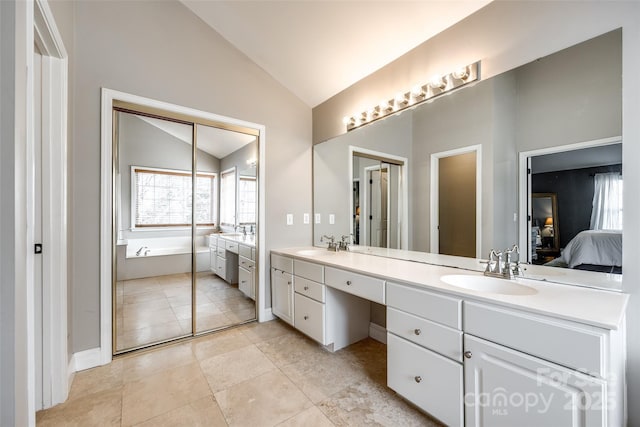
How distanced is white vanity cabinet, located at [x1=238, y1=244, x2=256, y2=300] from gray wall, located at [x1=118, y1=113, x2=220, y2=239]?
1.96 feet

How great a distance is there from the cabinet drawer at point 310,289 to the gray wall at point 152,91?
0.58 metres

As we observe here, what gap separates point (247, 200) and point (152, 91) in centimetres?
123

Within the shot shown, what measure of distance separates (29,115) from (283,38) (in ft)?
6.71

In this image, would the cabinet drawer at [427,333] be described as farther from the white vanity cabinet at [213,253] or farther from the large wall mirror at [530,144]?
the white vanity cabinet at [213,253]

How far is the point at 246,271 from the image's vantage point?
2.85 metres

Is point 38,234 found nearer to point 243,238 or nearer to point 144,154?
point 144,154

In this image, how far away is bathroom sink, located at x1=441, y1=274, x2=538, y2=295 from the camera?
1394mm

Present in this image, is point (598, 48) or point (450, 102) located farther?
point (450, 102)

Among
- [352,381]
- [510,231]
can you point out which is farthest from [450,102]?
[352,381]

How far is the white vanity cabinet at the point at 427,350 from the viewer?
127 centimetres

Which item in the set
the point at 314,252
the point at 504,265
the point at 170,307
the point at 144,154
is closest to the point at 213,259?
the point at 170,307

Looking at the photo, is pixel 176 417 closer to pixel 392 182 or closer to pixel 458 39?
pixel 392 182

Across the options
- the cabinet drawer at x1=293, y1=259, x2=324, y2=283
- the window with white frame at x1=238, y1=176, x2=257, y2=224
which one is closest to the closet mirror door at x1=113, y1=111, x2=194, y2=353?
the window with white frame at x1=238, y1=176, x2=257, y2=224

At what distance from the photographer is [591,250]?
1343 mm
